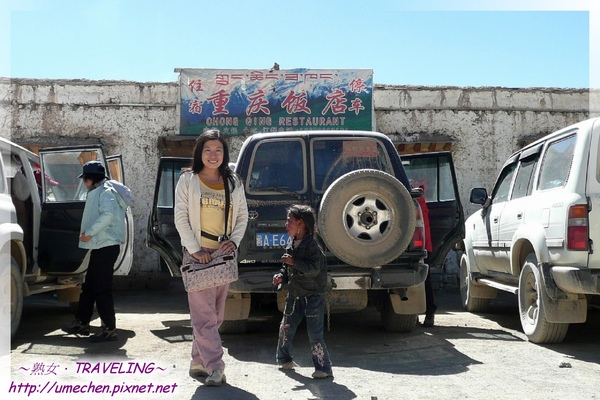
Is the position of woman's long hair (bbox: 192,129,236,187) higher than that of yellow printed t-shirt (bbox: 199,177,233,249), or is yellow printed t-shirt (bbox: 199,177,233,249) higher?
woman's long hair (bbox: 192,129,236,187)

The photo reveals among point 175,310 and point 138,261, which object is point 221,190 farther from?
point 138,261

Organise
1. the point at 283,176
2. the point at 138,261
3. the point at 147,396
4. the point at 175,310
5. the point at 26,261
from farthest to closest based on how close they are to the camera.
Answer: the point at 138,261
the point at 175,310
the point at 26,261
the point at 283,176
the point at 147,396

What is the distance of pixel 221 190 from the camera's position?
470cm

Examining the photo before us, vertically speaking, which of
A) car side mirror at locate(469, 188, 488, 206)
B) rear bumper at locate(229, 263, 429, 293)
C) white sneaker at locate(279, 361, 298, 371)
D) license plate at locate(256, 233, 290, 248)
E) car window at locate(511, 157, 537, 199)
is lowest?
white sneaker at locate(279, 361, 298, 371)

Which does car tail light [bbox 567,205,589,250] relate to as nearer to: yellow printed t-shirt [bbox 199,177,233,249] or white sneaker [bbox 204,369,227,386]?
yellow printed t-shirt [bbox 199,177,233,249]

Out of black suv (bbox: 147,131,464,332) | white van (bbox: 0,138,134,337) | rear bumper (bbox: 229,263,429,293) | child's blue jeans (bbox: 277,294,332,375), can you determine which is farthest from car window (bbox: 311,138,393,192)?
white van (bbox: 0,138,134,337)

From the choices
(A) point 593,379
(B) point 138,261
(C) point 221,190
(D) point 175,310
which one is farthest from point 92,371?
(B) point 138,261

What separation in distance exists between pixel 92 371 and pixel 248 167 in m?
2.17

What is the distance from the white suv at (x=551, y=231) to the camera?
550 cm

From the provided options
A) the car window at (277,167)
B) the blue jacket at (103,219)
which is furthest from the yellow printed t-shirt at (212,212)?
the blue jacket at (103,219)

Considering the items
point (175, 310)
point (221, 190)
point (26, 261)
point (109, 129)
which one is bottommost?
point (175, 310)

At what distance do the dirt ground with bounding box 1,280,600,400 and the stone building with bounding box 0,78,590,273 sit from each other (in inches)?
215

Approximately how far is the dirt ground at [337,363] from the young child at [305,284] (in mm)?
181

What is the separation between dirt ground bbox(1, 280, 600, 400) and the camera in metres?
4.41
